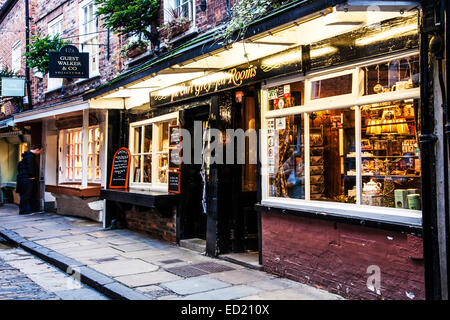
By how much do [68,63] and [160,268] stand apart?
7631 mm

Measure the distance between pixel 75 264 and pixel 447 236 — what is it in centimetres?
537

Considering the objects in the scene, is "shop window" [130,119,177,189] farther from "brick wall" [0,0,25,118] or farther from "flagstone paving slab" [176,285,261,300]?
"brick wall" [0,0,25,118]

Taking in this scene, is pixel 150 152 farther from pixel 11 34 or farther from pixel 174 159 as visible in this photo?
pixel 11 34

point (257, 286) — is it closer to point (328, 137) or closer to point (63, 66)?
point (328, 137)

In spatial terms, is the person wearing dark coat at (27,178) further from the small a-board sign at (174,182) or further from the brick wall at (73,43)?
the small a-board sign at (174,182)

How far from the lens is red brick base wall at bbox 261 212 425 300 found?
→ 4.47 m

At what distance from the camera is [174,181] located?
868 cm

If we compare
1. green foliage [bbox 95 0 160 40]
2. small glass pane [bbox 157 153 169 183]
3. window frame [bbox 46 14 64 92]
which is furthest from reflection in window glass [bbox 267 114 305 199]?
window frame [bbox 46 14 64 92]

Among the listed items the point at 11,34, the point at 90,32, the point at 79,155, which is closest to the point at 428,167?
the point at 79,155

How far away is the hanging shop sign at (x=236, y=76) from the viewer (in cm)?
592

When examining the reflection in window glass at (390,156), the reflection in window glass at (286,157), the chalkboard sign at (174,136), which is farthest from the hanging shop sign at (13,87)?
the reflection in window glass at (390,156)
